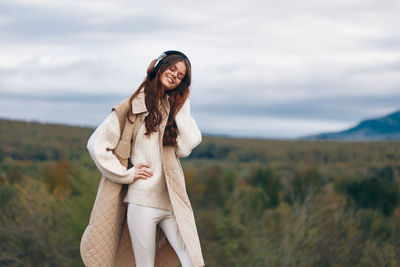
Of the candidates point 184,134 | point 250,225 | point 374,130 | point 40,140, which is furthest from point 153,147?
point 374,130

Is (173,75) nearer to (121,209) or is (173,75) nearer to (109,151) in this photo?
(109,151)

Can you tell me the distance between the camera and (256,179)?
30.1 meters

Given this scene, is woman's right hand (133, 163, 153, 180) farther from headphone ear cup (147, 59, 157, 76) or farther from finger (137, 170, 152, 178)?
headphone ear cup (147, 59, 157, 76)

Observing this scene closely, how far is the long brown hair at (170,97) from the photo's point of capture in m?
4.02

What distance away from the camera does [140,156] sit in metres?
4.04

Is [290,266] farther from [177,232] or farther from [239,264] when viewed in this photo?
[177,232]

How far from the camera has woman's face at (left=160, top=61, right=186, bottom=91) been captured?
402 cm

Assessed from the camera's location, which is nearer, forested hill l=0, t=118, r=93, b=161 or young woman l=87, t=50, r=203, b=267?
young woman l=87, t=50, r=203, b=267

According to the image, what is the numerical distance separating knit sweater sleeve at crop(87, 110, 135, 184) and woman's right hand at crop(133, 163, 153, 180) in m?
0.03

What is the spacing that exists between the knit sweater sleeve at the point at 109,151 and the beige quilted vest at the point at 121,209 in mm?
54

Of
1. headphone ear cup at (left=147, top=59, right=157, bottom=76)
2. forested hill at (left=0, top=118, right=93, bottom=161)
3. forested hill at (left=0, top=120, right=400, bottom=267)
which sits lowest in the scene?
forested hill at (left=0, top=120, right=400, bottom=267)

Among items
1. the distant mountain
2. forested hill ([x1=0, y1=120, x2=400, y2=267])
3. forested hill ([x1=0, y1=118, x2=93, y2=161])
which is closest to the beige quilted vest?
forested hill ([x1=0, y1=120, x2=400, y2=267])

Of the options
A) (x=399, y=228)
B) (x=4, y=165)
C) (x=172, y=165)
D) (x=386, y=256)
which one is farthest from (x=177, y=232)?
(x=4, y=165)

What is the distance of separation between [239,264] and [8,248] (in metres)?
4.68
